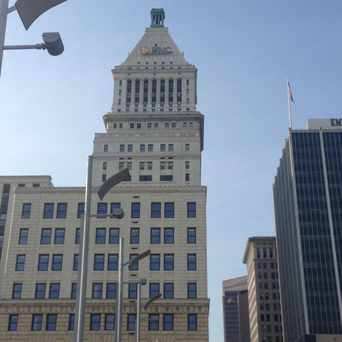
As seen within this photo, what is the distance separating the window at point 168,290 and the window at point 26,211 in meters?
19.7

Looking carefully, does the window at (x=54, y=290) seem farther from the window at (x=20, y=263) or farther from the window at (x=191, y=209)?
the window at (x=191, y=209)

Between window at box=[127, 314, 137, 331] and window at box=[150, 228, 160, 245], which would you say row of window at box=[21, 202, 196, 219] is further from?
window at box=[127, 314, 137, 331]

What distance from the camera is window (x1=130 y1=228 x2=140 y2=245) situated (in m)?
74.4

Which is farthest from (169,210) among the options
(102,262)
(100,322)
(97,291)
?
(100,322)

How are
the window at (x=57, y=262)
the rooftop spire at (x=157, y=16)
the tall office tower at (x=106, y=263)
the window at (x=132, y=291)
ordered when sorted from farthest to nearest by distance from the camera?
the rooftop spire at (x=157, y=16) → the window at (x=57, y=262) → the window at (x=132, y=291) → the tall office tower at (x=106, y=263)

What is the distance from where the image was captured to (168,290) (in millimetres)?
71000

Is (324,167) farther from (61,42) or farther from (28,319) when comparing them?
(61,42)

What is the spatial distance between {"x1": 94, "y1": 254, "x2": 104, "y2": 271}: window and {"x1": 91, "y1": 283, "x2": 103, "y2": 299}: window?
189cm

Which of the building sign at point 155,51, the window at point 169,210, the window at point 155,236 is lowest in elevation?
the window at point 155,236

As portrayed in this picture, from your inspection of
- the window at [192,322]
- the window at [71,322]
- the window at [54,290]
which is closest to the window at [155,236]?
the window at [192,322]

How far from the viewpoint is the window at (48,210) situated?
76188mm

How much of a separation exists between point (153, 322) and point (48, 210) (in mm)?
19626

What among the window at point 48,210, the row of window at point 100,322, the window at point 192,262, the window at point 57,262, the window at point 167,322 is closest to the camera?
the window at point 167,322

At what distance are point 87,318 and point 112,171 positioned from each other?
5383 centimetres
